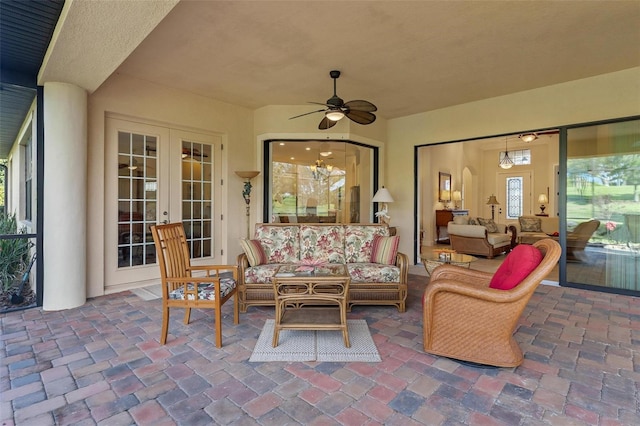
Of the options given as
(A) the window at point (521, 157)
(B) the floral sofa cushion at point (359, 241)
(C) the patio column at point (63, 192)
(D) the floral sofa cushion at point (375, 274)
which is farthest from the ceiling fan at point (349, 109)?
(A) the window at point (521, 157)

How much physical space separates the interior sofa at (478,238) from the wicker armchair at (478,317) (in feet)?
16.8

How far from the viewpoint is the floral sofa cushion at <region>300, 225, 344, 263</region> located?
13.7ft

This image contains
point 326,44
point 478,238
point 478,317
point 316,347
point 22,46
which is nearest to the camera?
point 478,317

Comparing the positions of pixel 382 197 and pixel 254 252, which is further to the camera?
pixel 382 197

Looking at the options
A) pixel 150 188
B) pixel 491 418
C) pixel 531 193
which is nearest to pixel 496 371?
pixel 491 418

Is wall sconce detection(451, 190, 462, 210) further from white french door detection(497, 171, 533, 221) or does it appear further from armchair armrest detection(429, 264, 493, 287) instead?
armchair armrest detection(429, 264, 493, 287)

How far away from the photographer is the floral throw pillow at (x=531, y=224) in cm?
824

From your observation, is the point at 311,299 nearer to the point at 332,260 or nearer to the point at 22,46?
the point at 332,260

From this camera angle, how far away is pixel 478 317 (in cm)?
231

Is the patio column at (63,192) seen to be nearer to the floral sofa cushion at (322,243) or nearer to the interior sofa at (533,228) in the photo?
the floral sofa cushion at (322,243)

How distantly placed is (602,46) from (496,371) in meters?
3.79

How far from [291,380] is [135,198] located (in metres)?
3.70

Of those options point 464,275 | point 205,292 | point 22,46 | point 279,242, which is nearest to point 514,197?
point 464,275

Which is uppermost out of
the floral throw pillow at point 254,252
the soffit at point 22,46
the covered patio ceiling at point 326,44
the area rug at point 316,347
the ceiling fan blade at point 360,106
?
the covered patio ceiling at point 326,44
